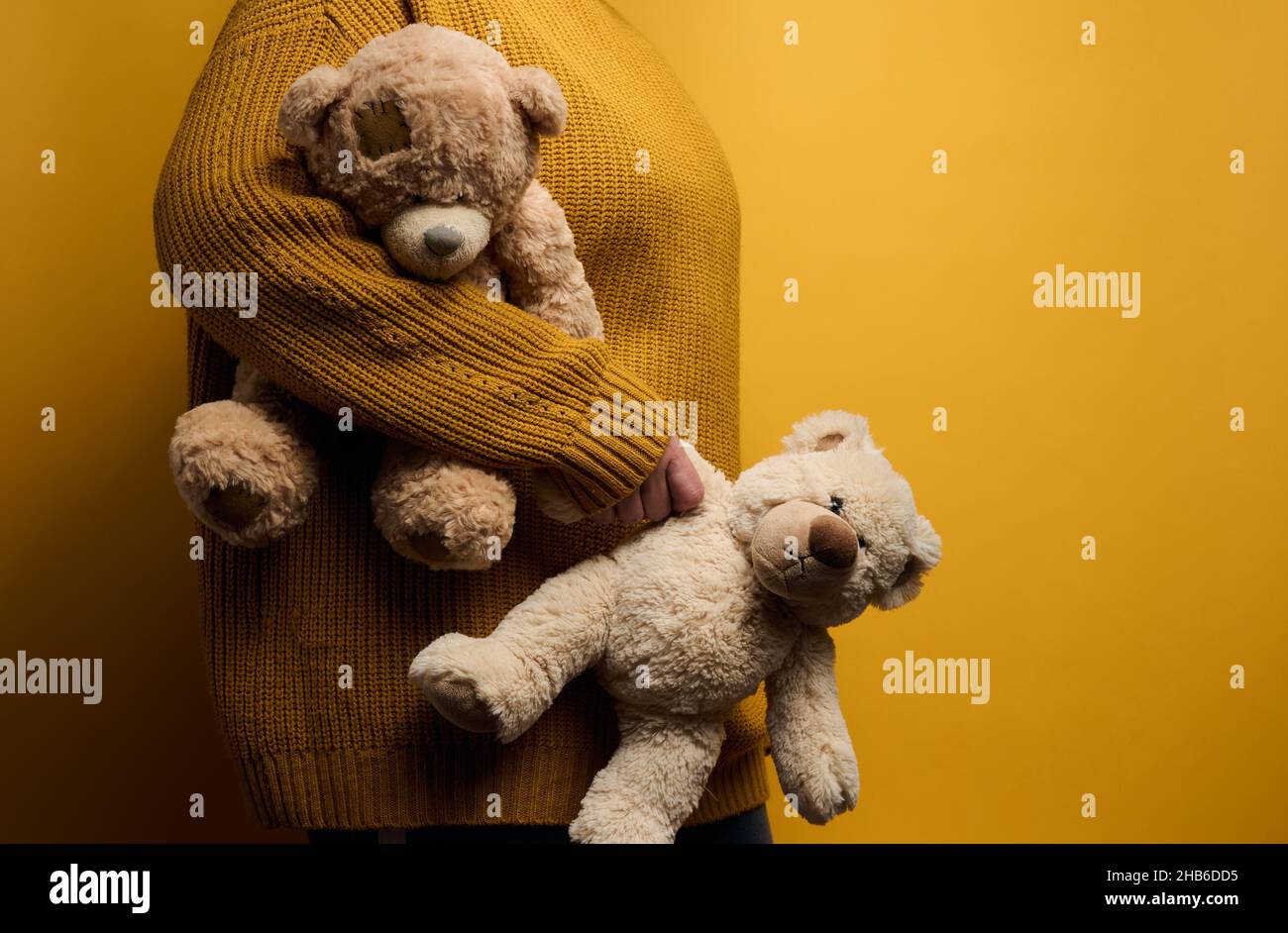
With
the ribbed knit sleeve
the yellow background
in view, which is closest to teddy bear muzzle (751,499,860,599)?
the ribbed knit sleeve

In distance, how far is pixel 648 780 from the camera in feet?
2.66

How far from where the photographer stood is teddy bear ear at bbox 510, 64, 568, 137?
0.75 meters

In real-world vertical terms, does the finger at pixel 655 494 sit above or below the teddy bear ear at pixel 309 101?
below

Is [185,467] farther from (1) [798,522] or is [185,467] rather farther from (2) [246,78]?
(1) [798,522]

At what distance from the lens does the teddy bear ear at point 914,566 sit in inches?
32.3

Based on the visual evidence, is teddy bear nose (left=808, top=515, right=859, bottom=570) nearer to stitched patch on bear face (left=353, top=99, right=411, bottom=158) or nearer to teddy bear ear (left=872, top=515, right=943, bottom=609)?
teddy bear ear (left=872, top=515, right=943, bottom=609)

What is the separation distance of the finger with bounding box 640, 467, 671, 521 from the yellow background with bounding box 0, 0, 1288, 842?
564mm

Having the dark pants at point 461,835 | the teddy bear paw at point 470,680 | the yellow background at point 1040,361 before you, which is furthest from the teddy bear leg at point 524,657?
the yellow background at point 1040,361

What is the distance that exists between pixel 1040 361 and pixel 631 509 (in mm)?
770

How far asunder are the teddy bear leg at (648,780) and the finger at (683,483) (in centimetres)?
16

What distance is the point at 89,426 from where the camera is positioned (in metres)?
1.26

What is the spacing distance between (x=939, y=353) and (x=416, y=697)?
84 cm

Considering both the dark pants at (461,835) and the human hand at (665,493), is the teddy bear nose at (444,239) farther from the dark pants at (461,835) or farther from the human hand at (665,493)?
the dark pants at (461,835)
